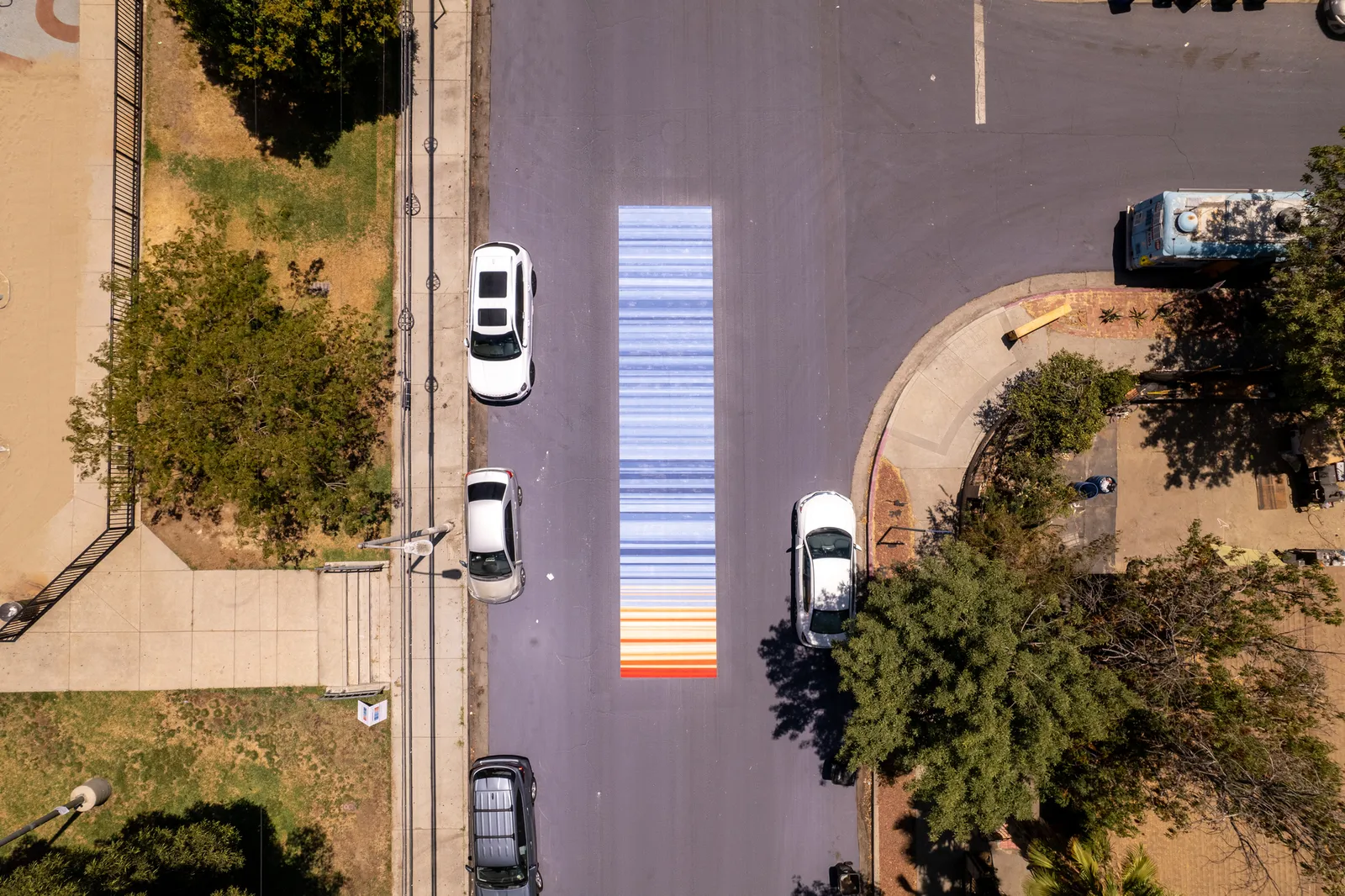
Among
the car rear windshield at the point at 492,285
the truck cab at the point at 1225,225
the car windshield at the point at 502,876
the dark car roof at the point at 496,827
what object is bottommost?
the car windshield at the point at 502,876

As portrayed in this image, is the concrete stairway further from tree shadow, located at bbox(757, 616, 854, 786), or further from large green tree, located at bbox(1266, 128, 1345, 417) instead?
large green tree, located at bbox(1266, 128, 1345, 417)

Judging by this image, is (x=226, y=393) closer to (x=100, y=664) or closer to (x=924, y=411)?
(x=100, y=664)

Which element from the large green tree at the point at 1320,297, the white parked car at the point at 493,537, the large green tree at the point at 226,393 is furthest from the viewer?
the white parked car at the point at 493,537

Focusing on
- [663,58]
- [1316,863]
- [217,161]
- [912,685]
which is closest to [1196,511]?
[1316,863]

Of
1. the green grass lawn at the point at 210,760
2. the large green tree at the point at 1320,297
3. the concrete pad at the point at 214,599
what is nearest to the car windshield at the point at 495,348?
the concrete pad at the point at 214,599

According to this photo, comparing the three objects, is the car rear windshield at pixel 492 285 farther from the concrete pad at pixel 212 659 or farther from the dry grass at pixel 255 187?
the concrete pad at pixel 212 659

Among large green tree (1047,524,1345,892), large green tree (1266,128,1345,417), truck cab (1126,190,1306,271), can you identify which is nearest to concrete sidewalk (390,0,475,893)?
large green tree (1047,524,1345,892)

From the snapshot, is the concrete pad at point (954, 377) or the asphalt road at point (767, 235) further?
the concrete pad at point (954, 377)

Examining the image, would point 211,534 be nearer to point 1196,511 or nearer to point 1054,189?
point 1054,189
